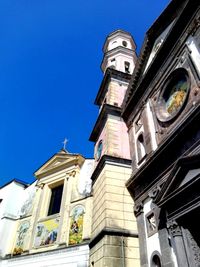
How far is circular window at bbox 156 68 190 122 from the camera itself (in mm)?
8766

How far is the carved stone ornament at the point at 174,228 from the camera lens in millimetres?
6832

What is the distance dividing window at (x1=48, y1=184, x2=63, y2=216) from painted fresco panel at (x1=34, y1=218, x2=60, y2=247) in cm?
107

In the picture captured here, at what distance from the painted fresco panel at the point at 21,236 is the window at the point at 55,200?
189 cm

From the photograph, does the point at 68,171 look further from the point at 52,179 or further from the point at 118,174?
the point at 118,174

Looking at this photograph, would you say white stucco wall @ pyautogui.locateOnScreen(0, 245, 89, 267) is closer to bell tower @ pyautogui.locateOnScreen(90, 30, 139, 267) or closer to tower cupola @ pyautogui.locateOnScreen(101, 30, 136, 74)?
bell tower @ pyautogui.locateOnScreen(90, 30, 139, 267)

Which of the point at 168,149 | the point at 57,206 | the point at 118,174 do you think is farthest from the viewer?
the point at 57,206

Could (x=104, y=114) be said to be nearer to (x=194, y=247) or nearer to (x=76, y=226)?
(x=76, y=226)

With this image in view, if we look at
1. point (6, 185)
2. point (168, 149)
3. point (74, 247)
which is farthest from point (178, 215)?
point (6, 185)

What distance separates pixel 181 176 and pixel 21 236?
1357 cm

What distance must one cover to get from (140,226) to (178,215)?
2.52m

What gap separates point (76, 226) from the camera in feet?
47.3

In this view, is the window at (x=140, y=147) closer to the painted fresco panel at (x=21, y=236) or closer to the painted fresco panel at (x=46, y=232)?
the painted fresco panel at (x=46, y=232)

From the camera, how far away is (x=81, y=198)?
15617 mm

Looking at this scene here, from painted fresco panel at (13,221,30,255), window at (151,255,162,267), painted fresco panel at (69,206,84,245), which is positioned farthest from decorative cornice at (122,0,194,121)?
painted fresco panel at (13,221,30,255)
